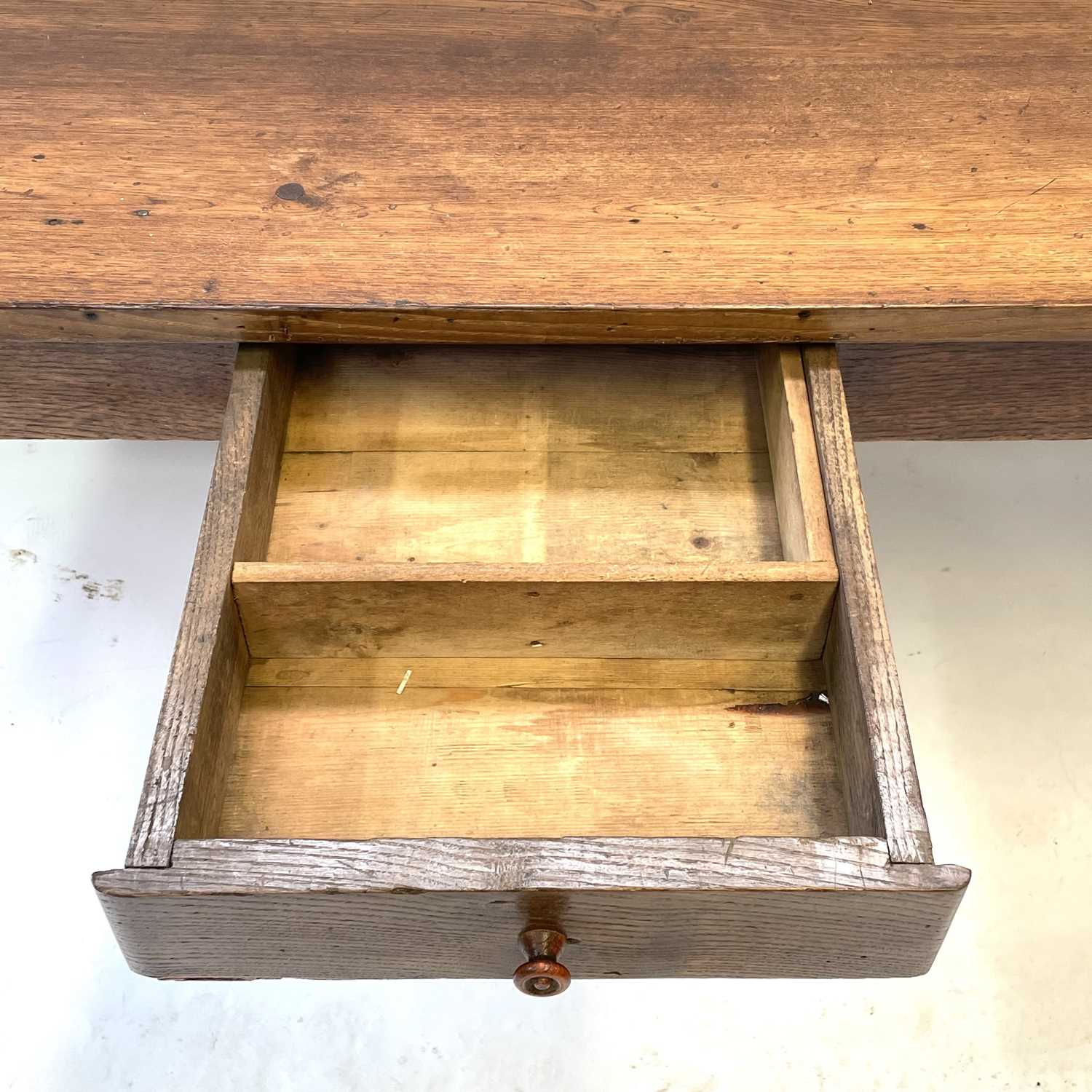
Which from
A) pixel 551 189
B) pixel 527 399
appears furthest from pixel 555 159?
pixel 527 399

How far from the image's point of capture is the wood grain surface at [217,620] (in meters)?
0.77

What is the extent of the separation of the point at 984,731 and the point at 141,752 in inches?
39.6

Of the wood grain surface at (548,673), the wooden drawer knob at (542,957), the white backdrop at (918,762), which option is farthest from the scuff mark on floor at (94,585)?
the wooden drawer knob at (542,957)

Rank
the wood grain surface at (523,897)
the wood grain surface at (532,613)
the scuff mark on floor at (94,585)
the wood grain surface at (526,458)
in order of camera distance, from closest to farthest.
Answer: the wood grain surface at (523,897), the wood grain surface at (532,613), the wood grain surface at (526,458), the scuff mark on floor at (94,585)

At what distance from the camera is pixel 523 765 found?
0.93 meters

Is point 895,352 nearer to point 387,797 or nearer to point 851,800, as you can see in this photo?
point 851,800

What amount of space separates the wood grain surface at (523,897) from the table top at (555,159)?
437 millimetres

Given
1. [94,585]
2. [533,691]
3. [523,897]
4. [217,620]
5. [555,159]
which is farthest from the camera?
[94,585]

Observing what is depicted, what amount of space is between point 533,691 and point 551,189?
1.43 ft

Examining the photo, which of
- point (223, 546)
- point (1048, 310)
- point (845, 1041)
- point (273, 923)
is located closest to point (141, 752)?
point (223, 546)

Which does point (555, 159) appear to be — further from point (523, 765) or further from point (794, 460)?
point (523, 765)

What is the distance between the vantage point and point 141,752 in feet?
4.74

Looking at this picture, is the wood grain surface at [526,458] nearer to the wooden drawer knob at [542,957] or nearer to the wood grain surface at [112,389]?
the wood grain surface at [112,389]

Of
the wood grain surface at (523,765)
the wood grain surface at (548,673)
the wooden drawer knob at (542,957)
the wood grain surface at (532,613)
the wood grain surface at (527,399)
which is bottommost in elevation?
the wooden drawer knob at (542,957)
